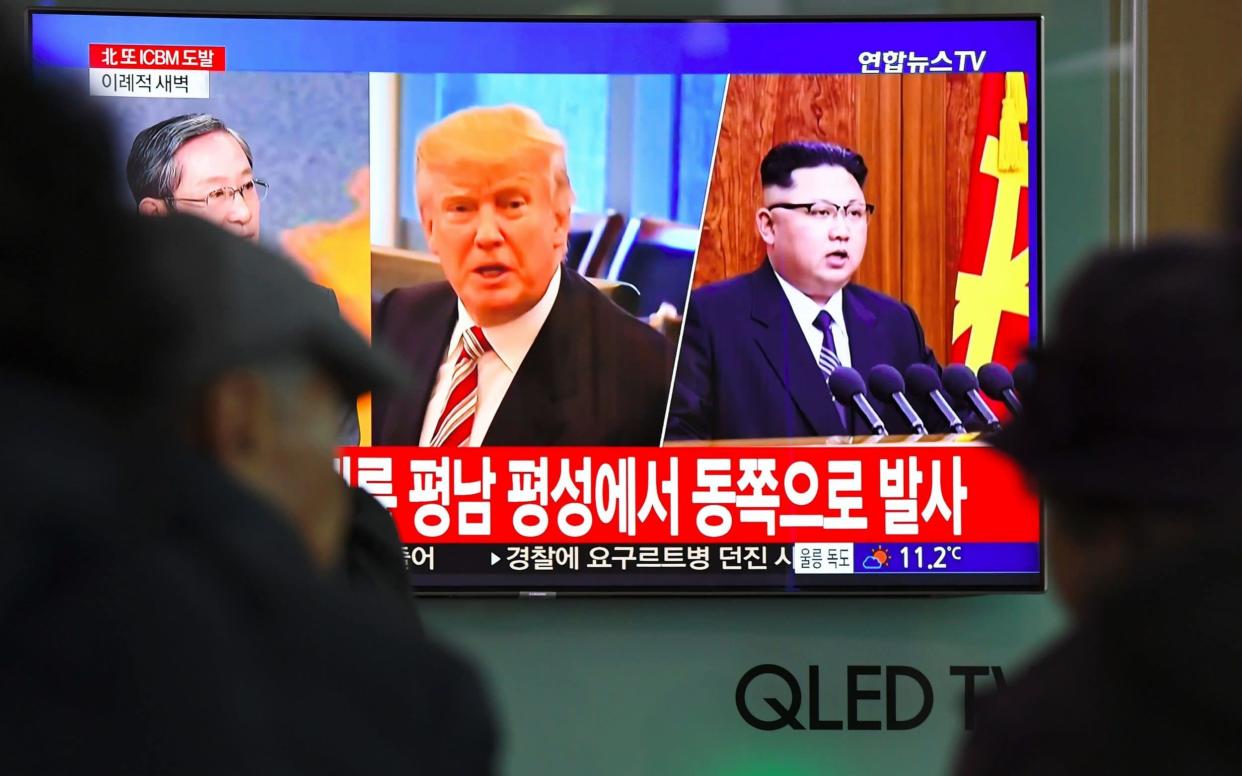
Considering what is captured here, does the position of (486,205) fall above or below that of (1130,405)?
above

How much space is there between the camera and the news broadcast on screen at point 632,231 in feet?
10.9

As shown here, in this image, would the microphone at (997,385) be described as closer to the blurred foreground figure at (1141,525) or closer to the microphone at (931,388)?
the microphone at (931,388)

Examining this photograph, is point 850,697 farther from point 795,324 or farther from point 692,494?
point 795,324

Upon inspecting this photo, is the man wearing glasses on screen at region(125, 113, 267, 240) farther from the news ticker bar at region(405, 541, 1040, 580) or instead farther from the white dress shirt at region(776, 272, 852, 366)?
the white dress shirt at region(776, 272, 852, 366)

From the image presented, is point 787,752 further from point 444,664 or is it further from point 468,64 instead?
point 444,664

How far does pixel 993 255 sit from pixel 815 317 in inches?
15.9

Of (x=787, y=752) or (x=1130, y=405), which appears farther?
(x=787, y=752)

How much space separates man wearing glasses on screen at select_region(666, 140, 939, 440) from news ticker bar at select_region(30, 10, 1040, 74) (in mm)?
220

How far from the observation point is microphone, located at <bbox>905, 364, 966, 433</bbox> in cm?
334

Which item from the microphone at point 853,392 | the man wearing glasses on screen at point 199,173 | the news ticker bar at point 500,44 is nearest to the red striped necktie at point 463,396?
the man wearing glasses on screen at point 199,173

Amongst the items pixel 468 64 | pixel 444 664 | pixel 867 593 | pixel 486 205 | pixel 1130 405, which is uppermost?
pixel 468 64

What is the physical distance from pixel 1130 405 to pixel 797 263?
2.45 m

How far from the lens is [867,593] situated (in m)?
3.30

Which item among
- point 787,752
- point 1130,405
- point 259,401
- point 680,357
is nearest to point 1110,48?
point 680,357
